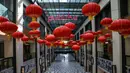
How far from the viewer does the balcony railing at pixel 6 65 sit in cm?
1060

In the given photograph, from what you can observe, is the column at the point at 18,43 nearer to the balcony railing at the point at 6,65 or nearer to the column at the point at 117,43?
the balcony railing at the point at 6,65

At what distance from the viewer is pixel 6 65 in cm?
1125

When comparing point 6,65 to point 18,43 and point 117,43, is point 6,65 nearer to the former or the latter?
point 18,43

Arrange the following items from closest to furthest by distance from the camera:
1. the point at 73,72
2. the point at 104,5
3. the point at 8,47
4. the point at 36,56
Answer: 1. the point at 8,47
2. the point at 104,5
3. the point at 36,56
4. the point at 73,72

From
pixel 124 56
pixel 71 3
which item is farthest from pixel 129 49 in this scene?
pixel 71 3

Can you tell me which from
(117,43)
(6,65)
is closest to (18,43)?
(6,65)

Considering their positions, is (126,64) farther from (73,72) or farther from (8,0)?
(73,72)

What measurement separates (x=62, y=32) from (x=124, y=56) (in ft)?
19.9

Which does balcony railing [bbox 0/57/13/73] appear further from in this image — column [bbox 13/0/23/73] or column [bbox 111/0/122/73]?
column [bbox 111/0/122/73]

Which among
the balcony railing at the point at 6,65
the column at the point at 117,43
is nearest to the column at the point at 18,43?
the balcony railing at the point at 6,65

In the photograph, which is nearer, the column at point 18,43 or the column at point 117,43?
the column at point 117,43

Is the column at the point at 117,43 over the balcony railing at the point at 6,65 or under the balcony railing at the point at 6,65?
over

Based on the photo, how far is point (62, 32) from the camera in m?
5.60

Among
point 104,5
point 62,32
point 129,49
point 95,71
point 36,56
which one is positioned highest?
point 104,5
